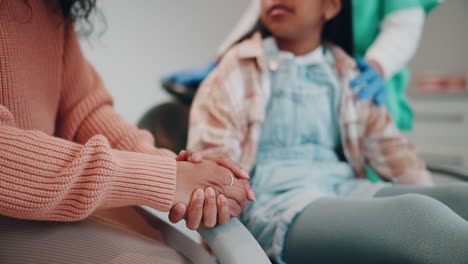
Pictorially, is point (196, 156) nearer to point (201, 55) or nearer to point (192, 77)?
point (192, 77)

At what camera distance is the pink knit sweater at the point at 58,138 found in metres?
0.48

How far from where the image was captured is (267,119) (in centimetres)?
101

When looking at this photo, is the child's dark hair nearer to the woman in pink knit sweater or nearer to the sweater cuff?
the woman in pink knit sweater

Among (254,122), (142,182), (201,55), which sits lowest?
(201,55)

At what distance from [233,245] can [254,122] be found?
471mm

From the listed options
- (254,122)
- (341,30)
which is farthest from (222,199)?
(341,30)

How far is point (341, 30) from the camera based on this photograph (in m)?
1.23

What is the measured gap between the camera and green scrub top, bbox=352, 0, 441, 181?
120 cm

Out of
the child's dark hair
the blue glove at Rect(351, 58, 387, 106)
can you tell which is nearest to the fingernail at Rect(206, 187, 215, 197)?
the blue glove at Rect(351, 58, 387, 106)

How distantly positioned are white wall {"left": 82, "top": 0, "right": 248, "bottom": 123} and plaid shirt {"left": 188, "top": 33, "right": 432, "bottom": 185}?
13.2 inches

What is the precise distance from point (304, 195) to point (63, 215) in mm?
455

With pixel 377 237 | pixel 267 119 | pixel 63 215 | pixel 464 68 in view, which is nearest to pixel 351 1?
pixel 267 119

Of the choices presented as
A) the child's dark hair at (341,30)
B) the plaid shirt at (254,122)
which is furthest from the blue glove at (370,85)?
the child's dark hair at (341,30)

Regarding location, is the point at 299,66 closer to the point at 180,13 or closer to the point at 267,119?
the point at 267,119
